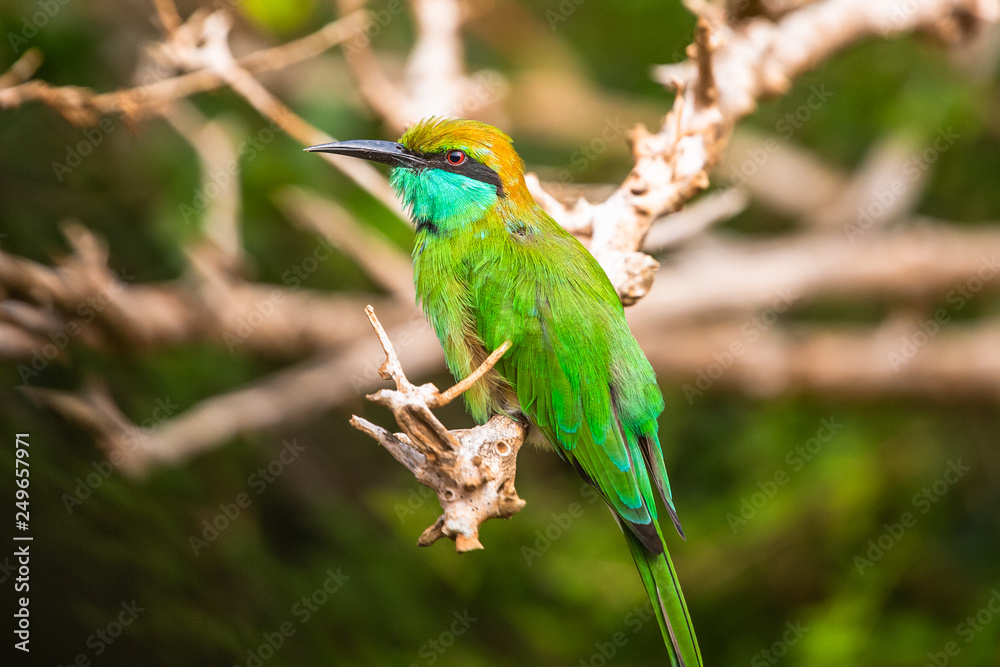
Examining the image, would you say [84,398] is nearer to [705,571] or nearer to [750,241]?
[705,571]

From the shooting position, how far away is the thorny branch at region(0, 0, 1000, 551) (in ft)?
7.80

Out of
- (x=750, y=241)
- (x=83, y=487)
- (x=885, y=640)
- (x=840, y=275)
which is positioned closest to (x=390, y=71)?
(x=750, y=241)

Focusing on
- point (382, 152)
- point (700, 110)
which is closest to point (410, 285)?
point (382, 152)

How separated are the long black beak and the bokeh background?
2.11ft

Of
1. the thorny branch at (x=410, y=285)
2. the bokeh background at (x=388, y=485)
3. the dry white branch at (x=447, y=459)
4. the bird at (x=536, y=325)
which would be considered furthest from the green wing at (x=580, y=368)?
the bokeh background at (x=388, y=485)

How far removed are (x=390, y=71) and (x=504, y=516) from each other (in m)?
4.08

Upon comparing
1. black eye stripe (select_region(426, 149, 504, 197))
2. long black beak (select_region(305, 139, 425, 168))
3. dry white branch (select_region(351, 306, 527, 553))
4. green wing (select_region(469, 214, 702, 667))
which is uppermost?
long black beak (select_region(305, 139, 425, 168))

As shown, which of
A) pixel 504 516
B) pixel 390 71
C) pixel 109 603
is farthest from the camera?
pixel 390 71

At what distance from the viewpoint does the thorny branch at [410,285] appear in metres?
2.38

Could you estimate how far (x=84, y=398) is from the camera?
314 centimetres

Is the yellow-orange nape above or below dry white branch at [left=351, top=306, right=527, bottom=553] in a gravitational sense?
above

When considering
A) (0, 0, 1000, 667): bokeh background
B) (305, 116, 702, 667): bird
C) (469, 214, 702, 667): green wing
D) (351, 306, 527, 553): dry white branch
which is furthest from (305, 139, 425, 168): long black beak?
(351, 306, 527, 553): dry white branch

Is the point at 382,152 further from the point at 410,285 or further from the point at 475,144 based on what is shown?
the point at 410,285

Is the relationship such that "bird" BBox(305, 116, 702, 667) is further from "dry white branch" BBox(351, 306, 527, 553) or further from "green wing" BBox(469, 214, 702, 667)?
"dry white branch" BBox(351, 306, 527, 553)
